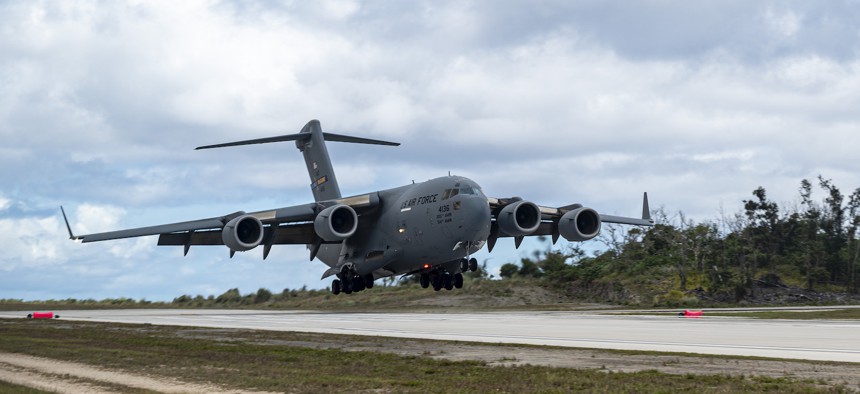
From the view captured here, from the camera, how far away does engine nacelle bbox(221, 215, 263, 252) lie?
33250 millimetres

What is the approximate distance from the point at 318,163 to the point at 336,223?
357 inches

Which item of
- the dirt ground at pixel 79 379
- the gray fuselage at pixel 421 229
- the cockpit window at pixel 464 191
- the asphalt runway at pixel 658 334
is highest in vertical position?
the cockpit window at pixel 464 191

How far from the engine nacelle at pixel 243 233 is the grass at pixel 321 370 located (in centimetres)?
850

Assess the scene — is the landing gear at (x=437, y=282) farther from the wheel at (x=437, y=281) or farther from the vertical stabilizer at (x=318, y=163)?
the vertical stabilizer at (x=318, y=163)

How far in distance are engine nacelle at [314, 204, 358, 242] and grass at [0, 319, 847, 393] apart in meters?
9.23

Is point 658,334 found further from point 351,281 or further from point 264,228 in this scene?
point 264,228

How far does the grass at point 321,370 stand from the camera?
13.0m

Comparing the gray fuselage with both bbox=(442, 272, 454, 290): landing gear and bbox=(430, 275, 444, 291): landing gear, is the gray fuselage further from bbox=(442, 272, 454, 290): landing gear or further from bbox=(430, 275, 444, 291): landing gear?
bbox=(430, 275, 444, 291): landing gear

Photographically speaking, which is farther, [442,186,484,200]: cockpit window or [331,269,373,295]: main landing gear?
[331,269,373,295]: main landing gear

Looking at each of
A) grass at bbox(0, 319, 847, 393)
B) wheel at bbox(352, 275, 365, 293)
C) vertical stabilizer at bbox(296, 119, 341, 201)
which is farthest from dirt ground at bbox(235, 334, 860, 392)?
vertical stabilizer at bbox(296, 119, 341, 201)

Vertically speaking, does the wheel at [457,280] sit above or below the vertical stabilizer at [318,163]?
below

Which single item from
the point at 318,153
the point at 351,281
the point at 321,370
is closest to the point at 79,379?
the point at 321,370

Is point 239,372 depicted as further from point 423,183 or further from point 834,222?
point 834,222

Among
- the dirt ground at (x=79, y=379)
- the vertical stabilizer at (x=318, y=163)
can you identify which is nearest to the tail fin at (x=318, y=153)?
the vertical stabilizer at (x=318, y=163)
